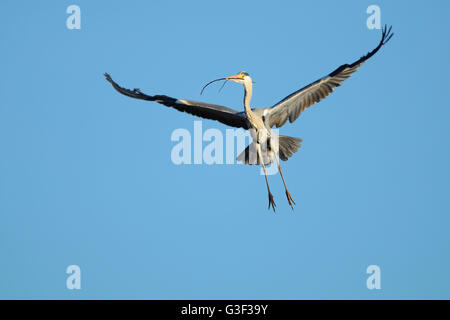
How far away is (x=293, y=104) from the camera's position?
58.0 ft

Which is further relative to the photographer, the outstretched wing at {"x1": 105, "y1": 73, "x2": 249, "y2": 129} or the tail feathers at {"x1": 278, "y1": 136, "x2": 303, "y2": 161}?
the tail feathers at {"x1": 278, "y1": 136, "x2": 303, "y2": 161}

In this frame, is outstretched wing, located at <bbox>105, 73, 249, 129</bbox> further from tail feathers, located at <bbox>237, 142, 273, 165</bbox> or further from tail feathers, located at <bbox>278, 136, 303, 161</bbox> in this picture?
tail feathers, located at <bbox>278, 136, 303, 161</bbox>

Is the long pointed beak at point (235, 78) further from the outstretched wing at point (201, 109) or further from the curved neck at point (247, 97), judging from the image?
the outstretched wing at point (201, 109)

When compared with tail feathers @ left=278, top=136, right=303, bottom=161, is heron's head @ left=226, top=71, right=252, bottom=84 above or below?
above

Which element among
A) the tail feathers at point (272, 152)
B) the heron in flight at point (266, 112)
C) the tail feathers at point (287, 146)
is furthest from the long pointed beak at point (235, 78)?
the tail feathers at point (287, 146)

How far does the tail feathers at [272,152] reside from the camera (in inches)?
706

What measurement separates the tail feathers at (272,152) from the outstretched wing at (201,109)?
58 cm

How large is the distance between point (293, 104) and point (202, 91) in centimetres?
191

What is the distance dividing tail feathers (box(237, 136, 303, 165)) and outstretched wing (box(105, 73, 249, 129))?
0.58 meters

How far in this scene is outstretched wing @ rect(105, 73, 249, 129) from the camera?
17516 millimetres

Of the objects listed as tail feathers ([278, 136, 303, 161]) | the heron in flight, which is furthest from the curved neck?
tail feathers ([278, 136, 303, 161])

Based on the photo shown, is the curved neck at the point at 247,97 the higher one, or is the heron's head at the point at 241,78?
the heron's head at the point at 241,78
